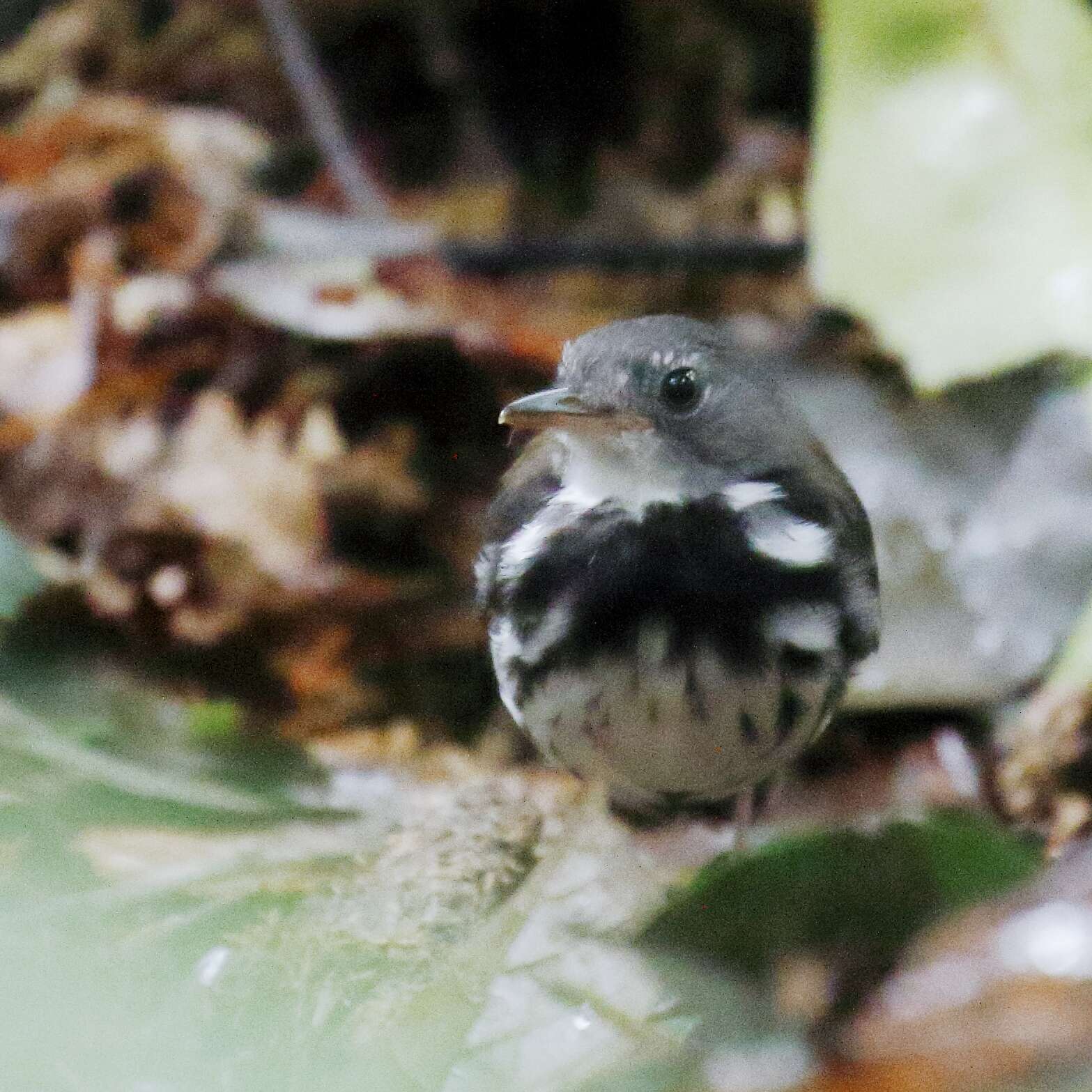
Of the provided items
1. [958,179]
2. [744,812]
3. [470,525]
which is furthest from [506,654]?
[958,179]

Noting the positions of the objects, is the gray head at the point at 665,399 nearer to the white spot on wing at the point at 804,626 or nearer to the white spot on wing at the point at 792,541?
the white spot on wing at the point at 792,541

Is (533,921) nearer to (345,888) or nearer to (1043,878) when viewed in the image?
(345,888)

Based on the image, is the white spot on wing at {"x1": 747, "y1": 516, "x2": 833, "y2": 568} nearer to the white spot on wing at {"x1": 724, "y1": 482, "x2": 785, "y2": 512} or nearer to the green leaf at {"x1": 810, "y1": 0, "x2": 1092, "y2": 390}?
the white spot on wing at {"x1": 724, "y1": 482, "x2": 785, "y2": 512}

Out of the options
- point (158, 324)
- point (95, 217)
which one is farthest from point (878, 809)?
point (95, 217)

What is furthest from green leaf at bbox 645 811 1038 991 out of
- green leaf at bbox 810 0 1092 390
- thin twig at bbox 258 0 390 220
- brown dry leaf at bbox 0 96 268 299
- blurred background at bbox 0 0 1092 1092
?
thin twig at bbox 258 0 390 220

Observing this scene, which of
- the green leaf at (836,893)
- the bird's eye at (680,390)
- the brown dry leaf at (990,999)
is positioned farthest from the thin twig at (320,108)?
the brown dry leaf at (990,999)

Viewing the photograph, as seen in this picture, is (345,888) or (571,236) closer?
(345,888)

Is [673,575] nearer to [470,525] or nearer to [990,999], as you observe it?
[990,999]

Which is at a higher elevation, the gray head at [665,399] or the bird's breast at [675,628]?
the gray head at [665,399]
